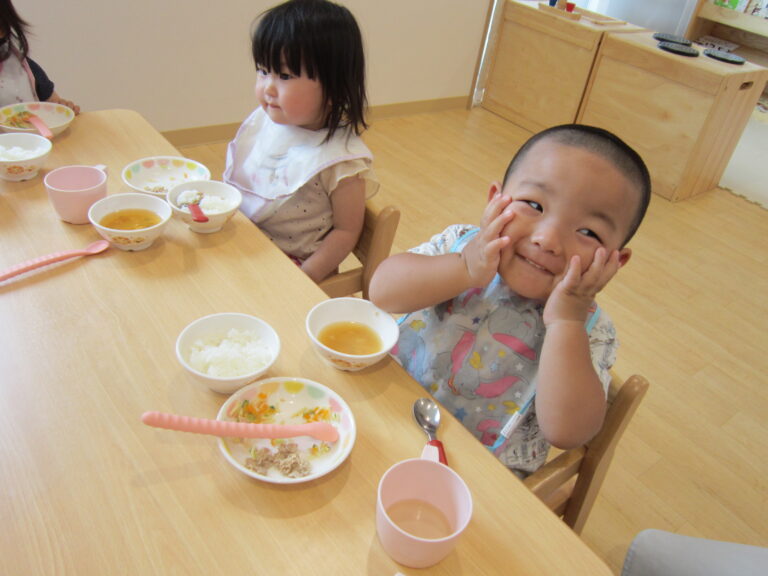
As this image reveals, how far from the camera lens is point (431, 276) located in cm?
98

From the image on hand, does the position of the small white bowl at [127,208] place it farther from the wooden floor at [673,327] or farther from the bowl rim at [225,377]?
the wooden floor at [673,327]

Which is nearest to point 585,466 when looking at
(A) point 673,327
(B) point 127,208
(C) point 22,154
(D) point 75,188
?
(B) point 127,208

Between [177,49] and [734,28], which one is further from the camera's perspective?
[734,28]

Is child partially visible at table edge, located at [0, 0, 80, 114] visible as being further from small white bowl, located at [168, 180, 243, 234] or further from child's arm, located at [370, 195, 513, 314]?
child's arm, located at [370, 195, 513, 314]

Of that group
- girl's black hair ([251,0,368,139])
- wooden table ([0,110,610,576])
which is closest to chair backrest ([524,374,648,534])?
wooden table ([0,110,610,576])

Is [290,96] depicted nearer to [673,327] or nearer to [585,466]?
[585,466]

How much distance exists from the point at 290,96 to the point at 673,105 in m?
2.75

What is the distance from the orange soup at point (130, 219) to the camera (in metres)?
1.05

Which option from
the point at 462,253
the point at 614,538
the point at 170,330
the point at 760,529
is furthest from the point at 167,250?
the point at 760,529

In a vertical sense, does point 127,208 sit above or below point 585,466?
above

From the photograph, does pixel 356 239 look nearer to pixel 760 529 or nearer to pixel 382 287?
pixel 382 287

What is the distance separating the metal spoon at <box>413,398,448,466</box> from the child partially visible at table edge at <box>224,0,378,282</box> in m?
0.64

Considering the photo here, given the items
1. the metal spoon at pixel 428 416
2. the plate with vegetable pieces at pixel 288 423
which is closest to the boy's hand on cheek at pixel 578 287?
the metal spoon at pixel 428 416

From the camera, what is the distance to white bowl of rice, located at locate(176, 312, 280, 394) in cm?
76
